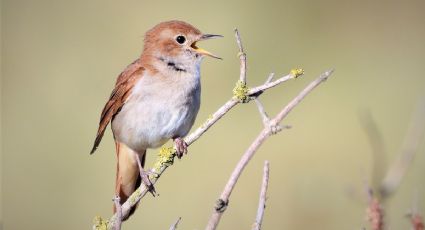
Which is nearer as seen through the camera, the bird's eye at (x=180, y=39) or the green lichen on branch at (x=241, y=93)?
the green lichen on branch at (x=241, y=93)

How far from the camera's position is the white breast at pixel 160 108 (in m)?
4.62

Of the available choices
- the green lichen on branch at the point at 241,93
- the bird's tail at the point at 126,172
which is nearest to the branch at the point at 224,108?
the green lichen on branch at the point at 241,93

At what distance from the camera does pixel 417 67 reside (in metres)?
9.42

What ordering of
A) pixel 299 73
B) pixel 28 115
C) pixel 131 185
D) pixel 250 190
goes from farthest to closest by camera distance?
pixel 28 115, pixel 250 190, pixel 131 185, pixel 299 73

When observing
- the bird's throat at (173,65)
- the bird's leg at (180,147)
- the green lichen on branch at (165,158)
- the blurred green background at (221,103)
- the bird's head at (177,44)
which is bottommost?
the blurred green background at (221,103)

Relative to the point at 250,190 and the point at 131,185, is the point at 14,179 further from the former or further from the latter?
→ the point at 131,185

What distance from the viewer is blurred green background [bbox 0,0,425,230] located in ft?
21.6

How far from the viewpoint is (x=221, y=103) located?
7684mm

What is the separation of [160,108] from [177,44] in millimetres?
448

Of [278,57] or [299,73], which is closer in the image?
[299,73]

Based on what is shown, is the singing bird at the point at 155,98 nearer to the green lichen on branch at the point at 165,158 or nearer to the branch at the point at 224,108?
the green lichen on branch at the point at 165,158

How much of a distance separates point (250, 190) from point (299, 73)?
3863mm

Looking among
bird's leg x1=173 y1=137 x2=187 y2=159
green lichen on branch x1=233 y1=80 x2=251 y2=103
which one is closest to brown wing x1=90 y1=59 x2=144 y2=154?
bird's leg x1=173 y1=137 x2=187 y2=159

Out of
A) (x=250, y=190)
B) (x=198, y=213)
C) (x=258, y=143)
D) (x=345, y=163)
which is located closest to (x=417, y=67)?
(x=345, y=163)
